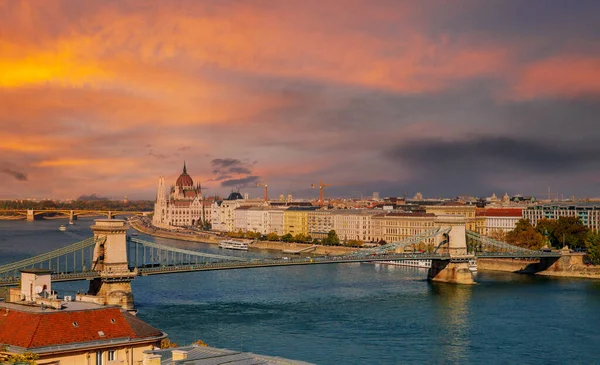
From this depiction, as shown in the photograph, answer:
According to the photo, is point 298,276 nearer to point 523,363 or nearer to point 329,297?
point 329,297

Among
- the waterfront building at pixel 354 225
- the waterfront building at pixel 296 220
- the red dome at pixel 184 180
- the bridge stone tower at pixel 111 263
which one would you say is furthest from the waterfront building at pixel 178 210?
the bridge stone tower at pixel 111 263

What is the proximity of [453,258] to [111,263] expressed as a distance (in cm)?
2086

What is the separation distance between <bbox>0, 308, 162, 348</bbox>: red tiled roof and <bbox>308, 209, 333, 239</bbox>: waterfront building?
7195cm

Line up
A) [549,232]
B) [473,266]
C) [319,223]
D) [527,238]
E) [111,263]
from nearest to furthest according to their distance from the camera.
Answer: [111,263] < [473,266] < [527,238] < [549,232] < [319,223]

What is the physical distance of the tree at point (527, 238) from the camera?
204 ft

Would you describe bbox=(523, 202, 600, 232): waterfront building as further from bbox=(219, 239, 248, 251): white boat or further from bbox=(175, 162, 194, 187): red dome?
bbox=(175, 162, 194, 187): red dome

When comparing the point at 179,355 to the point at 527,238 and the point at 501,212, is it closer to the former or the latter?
the point at 527,238

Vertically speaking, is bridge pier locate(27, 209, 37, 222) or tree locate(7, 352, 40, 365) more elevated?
bridge pier locate(27, 209, 37, 222)

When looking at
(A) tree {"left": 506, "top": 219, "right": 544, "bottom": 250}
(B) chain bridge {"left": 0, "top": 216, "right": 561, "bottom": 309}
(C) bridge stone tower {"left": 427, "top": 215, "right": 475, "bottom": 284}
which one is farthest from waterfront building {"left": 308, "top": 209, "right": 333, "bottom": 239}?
(C) bridge stone tower {"left": 427, "top": 215, "right": 475, "bottom": 284}

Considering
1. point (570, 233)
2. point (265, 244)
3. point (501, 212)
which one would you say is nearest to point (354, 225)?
point (265, 244)

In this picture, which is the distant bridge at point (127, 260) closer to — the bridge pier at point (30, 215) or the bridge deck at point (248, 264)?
the bridge deck at point (248, 264)

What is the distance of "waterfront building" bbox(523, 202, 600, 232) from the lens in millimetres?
78625

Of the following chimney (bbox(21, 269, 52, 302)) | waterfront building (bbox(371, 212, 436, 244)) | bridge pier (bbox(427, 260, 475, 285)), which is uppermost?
waterfront building (bbox(371, 212, 436, 244))

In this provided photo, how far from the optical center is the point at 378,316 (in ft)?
114
